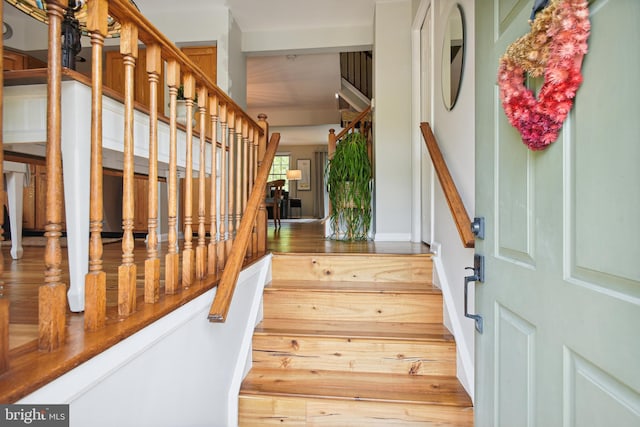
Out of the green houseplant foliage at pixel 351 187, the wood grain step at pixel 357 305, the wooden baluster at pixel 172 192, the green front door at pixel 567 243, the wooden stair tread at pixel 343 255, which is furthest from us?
the green houseplant foliage at pixel 351 187

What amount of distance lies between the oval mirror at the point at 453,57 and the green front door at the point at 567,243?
0.81 meters

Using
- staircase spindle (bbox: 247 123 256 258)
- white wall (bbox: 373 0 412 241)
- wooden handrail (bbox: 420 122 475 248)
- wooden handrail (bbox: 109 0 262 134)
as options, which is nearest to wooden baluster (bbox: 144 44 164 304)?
wooden handrail (bbox: 109 0 262 134)

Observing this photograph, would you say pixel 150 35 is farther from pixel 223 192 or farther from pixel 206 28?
pixel 206 28

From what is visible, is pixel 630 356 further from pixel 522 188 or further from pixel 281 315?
pixel 281 315

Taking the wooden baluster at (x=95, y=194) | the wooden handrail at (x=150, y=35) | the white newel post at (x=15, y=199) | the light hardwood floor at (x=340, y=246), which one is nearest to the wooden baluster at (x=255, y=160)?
the light hardwood floor at (x=340, y=246)

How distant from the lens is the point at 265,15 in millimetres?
4039

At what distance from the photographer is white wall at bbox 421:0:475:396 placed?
1682mm

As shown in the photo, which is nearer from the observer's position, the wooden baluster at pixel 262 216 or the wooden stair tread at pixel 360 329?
the wooden stair tread at pixel 360 329

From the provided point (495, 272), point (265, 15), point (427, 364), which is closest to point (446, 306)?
point (427, 364)

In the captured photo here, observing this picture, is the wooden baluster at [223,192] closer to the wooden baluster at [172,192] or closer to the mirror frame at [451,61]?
the wooden baluster at [172,192]

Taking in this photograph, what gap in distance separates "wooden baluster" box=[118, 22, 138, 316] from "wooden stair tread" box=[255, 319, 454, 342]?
3.39 feet

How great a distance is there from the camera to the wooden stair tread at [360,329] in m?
1.86

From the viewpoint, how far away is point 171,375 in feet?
3.83

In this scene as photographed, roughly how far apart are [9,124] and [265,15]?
3.53m
